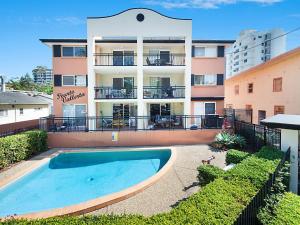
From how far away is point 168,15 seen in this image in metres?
21.8

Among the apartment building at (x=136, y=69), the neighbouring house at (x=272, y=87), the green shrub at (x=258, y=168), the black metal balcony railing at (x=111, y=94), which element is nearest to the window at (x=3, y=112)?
the apartment building at (x=136, y=69)

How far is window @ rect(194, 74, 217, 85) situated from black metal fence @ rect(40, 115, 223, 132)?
4.00 m

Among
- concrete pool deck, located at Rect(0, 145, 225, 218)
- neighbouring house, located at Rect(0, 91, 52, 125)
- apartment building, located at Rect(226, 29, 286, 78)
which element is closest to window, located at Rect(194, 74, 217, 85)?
concrete pool deck, located at Rect(0, 145, 225, 218)

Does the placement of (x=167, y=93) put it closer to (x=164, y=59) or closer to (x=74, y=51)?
(x=164, y=59)

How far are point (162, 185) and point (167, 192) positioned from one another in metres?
0.83

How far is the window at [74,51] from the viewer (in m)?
22.8

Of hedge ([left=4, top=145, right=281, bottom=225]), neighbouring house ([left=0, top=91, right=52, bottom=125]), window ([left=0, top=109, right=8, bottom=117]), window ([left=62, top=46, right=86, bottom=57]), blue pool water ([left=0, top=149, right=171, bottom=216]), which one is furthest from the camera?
neighbouring house ([left=0, top=91, right=52, bottom=125])

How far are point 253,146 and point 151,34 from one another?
43.6 ft

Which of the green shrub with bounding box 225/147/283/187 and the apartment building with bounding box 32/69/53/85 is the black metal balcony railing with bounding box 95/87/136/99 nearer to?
the green shrub with bounding box 225/147/283/187

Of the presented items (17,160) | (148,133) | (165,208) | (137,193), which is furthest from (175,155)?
(17,160)

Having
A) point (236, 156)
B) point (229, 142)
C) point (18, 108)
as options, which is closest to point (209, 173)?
point (236, 156)

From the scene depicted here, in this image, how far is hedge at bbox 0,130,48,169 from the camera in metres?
13.3

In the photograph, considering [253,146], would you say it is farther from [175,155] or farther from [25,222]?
[25,222]

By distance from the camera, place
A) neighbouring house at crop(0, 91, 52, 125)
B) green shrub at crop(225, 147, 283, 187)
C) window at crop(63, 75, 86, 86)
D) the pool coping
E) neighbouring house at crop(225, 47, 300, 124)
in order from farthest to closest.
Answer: neighbouring house at crop(0, 91, 52, 125), window at crop(63, 75, 86, 86), neighbouring house at crop(225, 47, 300, 124), the pool coping, green shrub at crop(225, 147, 283, 187)
